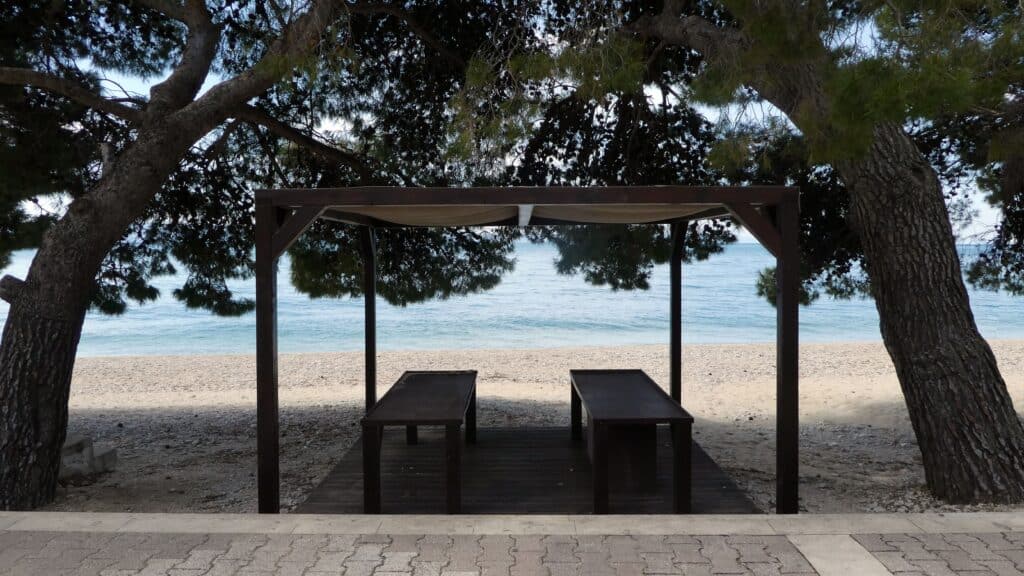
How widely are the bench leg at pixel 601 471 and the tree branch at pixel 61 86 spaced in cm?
391

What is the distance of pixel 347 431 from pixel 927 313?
17.0ft

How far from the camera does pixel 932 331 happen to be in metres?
4.35

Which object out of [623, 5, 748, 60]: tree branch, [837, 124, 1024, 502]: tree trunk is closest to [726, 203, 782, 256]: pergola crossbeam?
[837, 124, 1024, 502]: tree trunk

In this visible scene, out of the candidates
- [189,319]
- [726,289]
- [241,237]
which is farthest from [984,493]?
[726,289]

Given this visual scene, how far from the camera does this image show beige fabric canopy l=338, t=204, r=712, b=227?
4.58m

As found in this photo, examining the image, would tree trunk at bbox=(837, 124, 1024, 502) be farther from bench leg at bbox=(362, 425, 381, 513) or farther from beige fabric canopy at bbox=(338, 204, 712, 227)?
bench leg at bbox=(362, 425, 381, 513)

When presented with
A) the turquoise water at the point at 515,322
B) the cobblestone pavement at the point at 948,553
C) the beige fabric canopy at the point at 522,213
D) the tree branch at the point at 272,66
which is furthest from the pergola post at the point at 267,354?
the turquoise water at the point at 515,322

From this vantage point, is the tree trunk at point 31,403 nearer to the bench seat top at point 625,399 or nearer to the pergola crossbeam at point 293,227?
the pergola crossbeam at point 293,227

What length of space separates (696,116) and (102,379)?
13722mm

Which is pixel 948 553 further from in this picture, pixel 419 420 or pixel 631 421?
pixel 419 420

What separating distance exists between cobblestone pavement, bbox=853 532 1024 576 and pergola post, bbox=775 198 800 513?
0.83 meters

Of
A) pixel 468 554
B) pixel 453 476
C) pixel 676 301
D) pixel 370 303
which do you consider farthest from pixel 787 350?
pixel 370 303

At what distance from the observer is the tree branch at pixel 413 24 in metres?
6.24

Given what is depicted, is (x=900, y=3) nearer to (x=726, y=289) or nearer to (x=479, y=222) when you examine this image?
(x=479, y=222)
